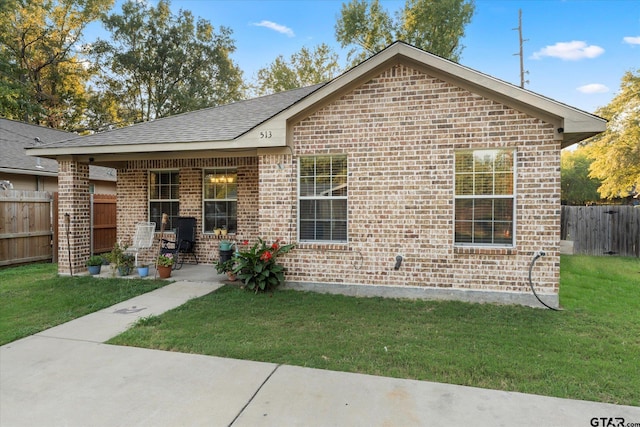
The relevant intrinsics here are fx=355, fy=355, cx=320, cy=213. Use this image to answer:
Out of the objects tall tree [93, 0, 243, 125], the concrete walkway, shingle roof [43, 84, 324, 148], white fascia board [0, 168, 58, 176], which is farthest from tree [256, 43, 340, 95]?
the concrete walkway

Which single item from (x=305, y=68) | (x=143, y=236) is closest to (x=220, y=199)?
(x=143, y=236)

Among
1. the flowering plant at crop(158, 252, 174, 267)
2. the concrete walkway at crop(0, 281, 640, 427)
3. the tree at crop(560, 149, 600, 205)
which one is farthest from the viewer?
the tree at crop(560, 149, 600, 205)

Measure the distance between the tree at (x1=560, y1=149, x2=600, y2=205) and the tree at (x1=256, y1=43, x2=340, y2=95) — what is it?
2570cm

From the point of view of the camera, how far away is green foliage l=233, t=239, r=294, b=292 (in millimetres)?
6395

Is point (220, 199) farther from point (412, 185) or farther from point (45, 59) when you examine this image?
point (45, 59)

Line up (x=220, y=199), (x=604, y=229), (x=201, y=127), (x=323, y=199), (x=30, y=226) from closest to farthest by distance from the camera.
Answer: (x=323, y=199) → (x=201, y=127) → (x=220, y=199) → (x=30, y=226) → (x=604, y=229)

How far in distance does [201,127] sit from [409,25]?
2150 cm

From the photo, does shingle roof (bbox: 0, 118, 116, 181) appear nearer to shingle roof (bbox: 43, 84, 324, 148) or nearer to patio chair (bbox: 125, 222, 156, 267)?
shingle roof (bbox: 43, 84, 324, 148)

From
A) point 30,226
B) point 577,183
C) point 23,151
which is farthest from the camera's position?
point 577,183

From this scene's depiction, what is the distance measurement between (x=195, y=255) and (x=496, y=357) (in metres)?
7.33

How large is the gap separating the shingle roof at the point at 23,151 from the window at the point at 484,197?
11.9 meters

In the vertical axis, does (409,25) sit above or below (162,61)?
above

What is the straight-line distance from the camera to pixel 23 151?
38.2ft

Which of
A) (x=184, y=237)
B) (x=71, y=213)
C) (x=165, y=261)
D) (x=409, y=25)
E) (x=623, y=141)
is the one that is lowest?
(x=165, y=261)
